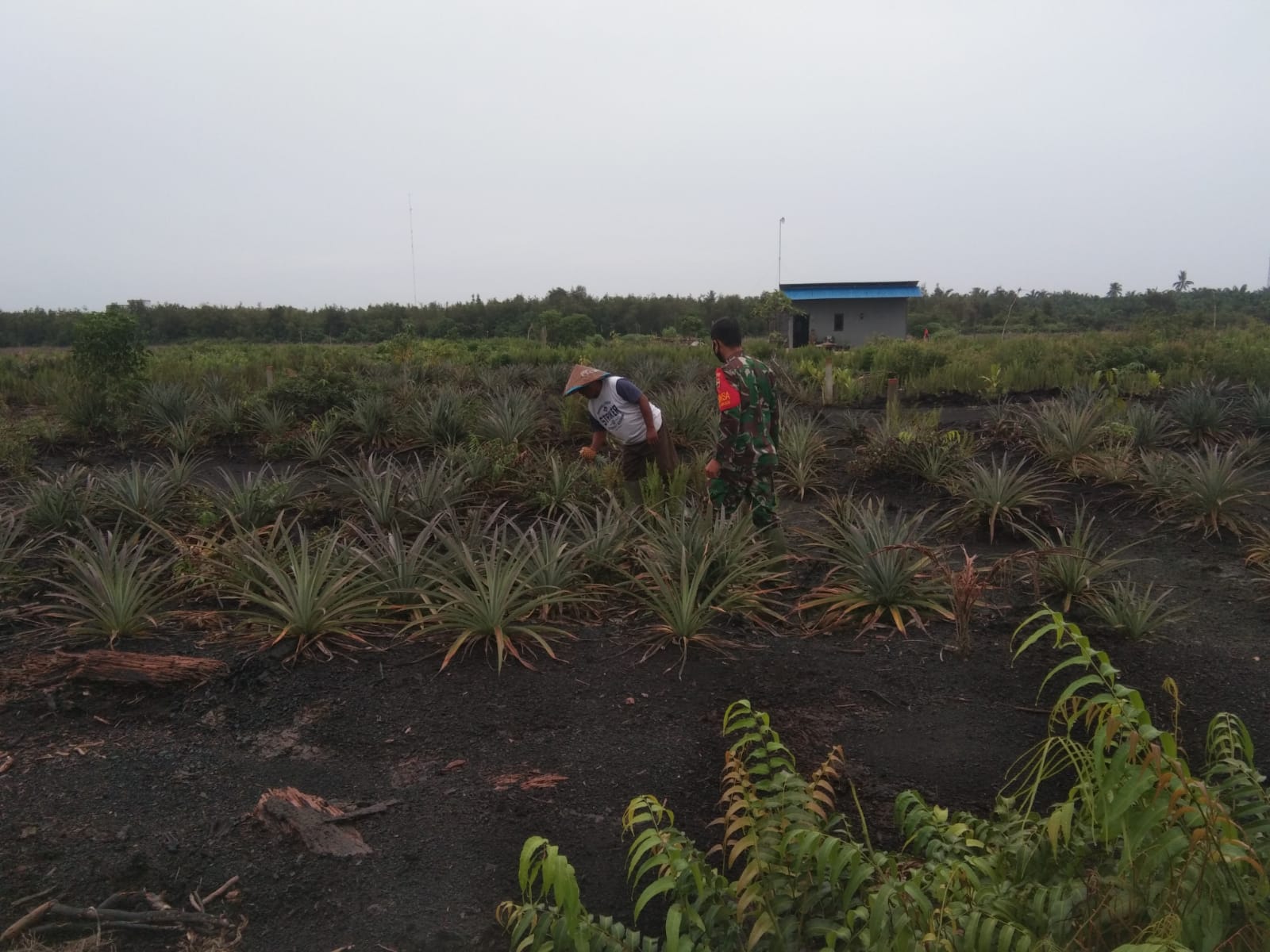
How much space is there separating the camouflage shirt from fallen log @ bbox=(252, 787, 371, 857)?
3508 mm

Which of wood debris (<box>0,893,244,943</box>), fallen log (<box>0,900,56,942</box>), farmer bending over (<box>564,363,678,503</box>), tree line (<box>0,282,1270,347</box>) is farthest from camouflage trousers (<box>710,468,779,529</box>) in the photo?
tree line (<box>0,282,1270,347</box>)

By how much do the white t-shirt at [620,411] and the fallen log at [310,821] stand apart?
13.9ft

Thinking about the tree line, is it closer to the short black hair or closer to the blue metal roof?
the blue metal roof

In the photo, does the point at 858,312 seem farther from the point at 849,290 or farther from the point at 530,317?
the point at 530,317

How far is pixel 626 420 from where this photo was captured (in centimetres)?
681

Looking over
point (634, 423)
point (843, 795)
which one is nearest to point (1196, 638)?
point (843, 795)

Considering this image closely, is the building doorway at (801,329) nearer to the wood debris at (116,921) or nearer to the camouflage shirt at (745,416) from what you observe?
the camouflage shirt at (745,416)

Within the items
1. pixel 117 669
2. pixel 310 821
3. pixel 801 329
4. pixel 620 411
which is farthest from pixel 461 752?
pixel 801 329

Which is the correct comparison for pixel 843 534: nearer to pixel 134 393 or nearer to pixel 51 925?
pixel 51 925

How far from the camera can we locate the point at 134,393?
12844 mm

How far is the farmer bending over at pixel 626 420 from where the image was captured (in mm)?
6598

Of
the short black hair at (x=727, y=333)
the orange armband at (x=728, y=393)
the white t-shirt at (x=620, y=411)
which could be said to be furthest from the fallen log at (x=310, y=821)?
the white t-shirt at (x=620, y=411)

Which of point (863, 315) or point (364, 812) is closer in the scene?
point (364, 812)

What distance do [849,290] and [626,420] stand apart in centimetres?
3264
